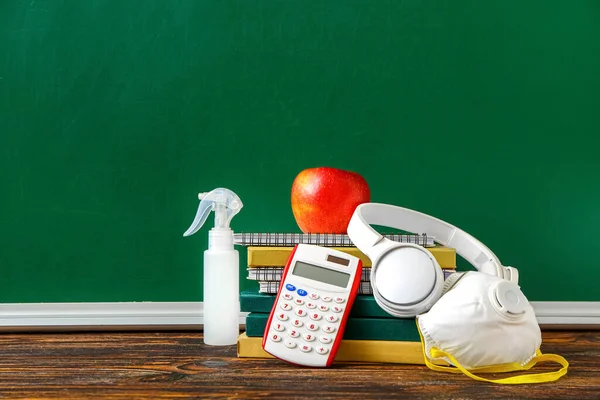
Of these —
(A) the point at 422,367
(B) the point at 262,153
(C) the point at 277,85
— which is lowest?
(A) the point at 422,367

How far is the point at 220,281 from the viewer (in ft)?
3.27

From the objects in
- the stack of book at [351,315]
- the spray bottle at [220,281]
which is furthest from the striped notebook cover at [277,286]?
the spray bottle at [220,281]

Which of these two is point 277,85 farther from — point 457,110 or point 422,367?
point 422,367

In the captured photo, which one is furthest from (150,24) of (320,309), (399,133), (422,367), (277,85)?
(422,367)

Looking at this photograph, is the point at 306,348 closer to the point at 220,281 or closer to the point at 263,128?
the point at 220,281

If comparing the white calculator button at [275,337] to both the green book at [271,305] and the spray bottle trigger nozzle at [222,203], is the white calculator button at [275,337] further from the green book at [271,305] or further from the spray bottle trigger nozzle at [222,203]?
the spray bottle trigger nozzle at [222,203]

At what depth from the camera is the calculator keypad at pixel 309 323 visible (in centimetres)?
82

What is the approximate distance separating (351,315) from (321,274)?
7 centimetres

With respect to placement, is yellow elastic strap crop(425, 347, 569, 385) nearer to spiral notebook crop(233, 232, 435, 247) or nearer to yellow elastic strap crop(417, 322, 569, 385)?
yellow elastic strap crop(417, 322, 569, 385)

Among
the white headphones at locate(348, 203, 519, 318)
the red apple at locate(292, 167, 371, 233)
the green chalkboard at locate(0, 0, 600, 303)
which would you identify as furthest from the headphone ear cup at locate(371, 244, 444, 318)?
the green chalkboard at locate(0, 0, 600, 303)

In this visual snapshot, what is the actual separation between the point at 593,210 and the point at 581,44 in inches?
11.6

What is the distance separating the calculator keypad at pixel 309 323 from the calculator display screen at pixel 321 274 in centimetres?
2

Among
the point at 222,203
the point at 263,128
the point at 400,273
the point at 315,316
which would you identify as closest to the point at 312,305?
the point at 315,316

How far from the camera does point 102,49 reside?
117 cm
